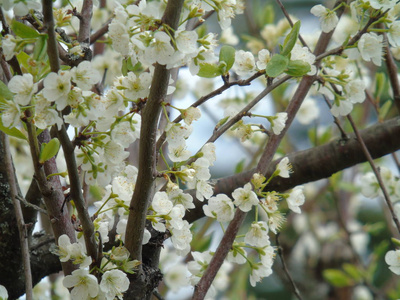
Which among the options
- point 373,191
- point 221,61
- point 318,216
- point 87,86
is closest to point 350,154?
point 373,191

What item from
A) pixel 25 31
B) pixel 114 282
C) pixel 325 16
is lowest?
pixel 114 282

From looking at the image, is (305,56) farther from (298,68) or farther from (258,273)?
(258,273)

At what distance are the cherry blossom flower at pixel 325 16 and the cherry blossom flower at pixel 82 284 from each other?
639 mm

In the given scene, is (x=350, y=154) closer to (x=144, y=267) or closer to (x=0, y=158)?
(x=144, y=267)

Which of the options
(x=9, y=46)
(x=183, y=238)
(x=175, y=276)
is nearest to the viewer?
(x=9, y=46)

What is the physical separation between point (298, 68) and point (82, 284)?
44 centimetres

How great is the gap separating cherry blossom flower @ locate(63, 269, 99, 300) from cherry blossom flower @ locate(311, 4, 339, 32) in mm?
639

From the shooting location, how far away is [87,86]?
0.70 metres

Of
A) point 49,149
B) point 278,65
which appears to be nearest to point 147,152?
point 49,149

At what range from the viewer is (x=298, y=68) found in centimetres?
83

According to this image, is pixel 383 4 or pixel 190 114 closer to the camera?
pixel 190 114

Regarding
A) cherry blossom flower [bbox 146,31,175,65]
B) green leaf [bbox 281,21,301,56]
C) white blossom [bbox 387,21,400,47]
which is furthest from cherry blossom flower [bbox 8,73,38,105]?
white blossom [bbox 387,21,400,47]

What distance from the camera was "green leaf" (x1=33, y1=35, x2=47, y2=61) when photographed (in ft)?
2.17

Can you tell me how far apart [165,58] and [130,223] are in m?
0.26
